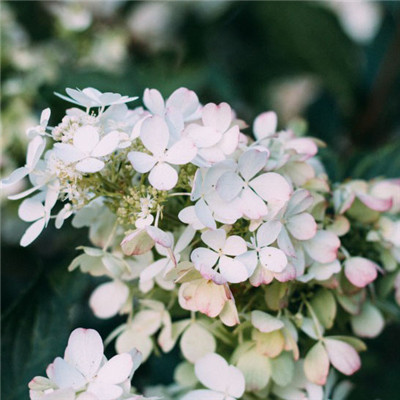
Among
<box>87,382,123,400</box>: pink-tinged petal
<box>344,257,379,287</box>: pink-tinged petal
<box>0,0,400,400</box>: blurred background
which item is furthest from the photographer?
Answer: <box>0,0,400,400</box>: blurred background

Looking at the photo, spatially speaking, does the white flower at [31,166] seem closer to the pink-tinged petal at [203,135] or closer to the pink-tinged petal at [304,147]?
the pink-tinged petal at [203,135]

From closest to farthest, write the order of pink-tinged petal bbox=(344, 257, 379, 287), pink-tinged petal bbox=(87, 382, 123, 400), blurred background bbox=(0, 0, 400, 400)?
pink-tinged petal bbox=(87, 382, 123, 400)
pink-tinged petal bbox=(344, 257, 379, 287)
blurred background bbox=(0, 0, 400, 400)

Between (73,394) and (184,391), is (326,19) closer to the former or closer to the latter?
(184,391)

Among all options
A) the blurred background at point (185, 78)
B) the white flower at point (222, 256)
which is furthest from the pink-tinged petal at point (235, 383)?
the blurred background at point (185, 78)

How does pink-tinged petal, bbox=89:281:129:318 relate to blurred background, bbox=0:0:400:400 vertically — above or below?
above

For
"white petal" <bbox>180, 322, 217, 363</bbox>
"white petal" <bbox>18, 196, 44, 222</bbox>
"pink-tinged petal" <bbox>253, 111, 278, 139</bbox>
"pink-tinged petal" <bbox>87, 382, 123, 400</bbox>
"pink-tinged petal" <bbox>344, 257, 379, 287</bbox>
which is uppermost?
"pink-tinged petal" <bbox>253, 111, 278, 139</bbox>

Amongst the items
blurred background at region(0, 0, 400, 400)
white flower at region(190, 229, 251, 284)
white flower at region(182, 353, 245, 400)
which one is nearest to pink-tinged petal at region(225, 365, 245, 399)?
white flower at region(182, 353, 245, 400)

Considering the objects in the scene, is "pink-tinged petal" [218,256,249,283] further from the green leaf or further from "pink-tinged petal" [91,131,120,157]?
the green leaf

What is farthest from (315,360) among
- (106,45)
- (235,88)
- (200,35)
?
(200,35)
